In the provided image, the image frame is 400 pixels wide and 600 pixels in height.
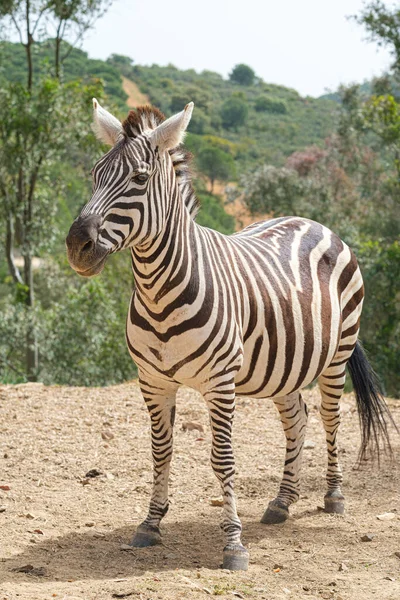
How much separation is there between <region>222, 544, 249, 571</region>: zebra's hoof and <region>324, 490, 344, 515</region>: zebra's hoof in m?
1.34

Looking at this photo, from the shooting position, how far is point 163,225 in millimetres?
4027

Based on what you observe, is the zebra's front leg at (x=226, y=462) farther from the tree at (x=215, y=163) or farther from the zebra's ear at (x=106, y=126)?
the tree at (x=215, y=163)

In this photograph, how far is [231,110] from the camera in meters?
67.9

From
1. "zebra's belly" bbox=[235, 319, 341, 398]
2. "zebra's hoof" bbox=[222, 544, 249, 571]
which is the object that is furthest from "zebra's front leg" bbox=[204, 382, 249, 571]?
"zebra's belly" bbox=[235, 319, 341, 398]

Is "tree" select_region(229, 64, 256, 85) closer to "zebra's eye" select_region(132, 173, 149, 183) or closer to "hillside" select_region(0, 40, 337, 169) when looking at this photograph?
"hillside" select_region(0, 40, 337, 169)

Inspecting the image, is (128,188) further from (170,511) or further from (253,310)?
(170,511)

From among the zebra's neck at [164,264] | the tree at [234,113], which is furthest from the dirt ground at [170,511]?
the tree at [234,113]

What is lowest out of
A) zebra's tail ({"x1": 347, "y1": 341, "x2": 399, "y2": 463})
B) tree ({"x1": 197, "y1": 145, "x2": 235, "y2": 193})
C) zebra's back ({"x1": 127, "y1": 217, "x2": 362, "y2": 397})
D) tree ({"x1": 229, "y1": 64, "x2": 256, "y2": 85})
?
zebra's tail ({"x1": 347, "y1": 341, "x2": 399, "y2": 463})

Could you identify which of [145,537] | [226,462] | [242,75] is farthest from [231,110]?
[226,462]

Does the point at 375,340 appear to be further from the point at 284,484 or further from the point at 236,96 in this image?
the point at 236,96

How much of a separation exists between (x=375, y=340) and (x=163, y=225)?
9.51m

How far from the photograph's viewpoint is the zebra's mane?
399 centimetres

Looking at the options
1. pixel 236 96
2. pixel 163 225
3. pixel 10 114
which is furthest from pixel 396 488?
pixel 236 96

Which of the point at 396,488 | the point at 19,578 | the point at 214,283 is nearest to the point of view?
the point at 19,578
